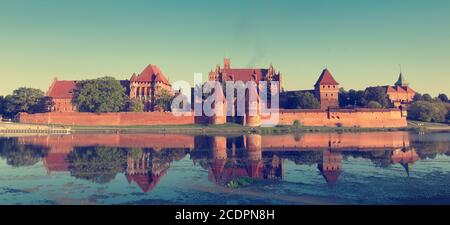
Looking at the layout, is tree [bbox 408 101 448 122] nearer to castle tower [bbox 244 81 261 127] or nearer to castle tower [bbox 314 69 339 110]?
castle tower [bbox 314 69 339 110]

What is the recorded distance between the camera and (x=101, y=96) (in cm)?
6431

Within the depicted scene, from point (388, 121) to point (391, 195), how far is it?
55695 mm

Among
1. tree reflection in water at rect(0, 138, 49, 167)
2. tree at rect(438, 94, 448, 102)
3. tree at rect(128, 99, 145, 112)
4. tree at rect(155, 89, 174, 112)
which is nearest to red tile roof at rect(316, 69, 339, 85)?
tree at rect(155, 89, 174, 112)

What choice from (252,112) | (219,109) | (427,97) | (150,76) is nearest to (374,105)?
(427,97)

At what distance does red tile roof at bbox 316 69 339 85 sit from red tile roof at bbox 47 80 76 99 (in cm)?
5735

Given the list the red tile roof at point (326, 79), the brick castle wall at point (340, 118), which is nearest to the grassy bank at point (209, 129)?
the brick castle wall at point (340, 118)

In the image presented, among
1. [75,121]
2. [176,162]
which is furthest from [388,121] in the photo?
[75,121]

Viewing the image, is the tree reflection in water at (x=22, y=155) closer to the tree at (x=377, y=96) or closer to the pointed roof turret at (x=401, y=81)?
the tree at (x=377, y=96)

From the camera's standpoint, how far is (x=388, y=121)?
65375 mm

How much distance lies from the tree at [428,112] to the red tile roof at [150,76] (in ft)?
187

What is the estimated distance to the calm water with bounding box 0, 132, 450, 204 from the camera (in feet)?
48.2

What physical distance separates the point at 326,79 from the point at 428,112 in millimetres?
22276
